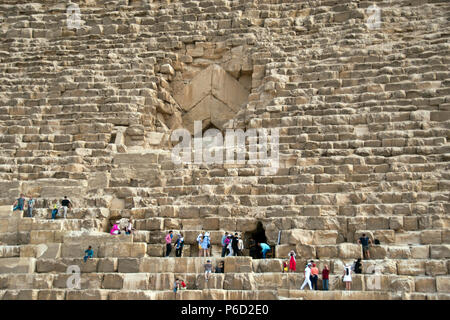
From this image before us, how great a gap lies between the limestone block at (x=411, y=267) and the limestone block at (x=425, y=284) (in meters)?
0.29

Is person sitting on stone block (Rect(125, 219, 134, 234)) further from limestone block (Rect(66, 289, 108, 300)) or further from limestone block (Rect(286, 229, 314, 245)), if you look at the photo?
limestone block (Rect(286, 229, 314, 245))

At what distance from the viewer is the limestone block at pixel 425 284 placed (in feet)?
31.5

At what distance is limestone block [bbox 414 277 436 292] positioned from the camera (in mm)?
9587

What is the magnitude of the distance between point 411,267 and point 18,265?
6.42 metres

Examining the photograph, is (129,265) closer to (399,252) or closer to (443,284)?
(399,252)

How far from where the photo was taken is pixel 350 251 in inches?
416

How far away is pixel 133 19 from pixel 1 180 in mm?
6041

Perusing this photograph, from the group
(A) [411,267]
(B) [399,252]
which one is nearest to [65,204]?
(B) [399,252]

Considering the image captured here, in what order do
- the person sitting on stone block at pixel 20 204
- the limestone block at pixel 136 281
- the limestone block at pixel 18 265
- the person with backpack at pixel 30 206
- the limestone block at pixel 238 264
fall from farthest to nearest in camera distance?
the person sitting on stone block at pixel 20 204
the person with backpack at pixel 30 206
the limestone block at pixel 18 265
the limestone block at pixel 238 264
the limestone block at pixel 136 281

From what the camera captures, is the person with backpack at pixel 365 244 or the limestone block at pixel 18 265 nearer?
the person with backpack at pixel 365 244

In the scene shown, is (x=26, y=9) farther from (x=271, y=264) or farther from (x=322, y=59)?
(x=271, y=264)

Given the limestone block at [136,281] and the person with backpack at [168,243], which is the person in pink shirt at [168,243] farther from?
the limestone block at [136,281]

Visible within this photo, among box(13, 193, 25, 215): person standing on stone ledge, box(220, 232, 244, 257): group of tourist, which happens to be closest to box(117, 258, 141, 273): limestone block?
box(220, 232, 244, 257): group of tourist

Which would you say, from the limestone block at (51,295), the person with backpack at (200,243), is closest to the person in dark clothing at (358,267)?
the person with backpack at (200,243)
